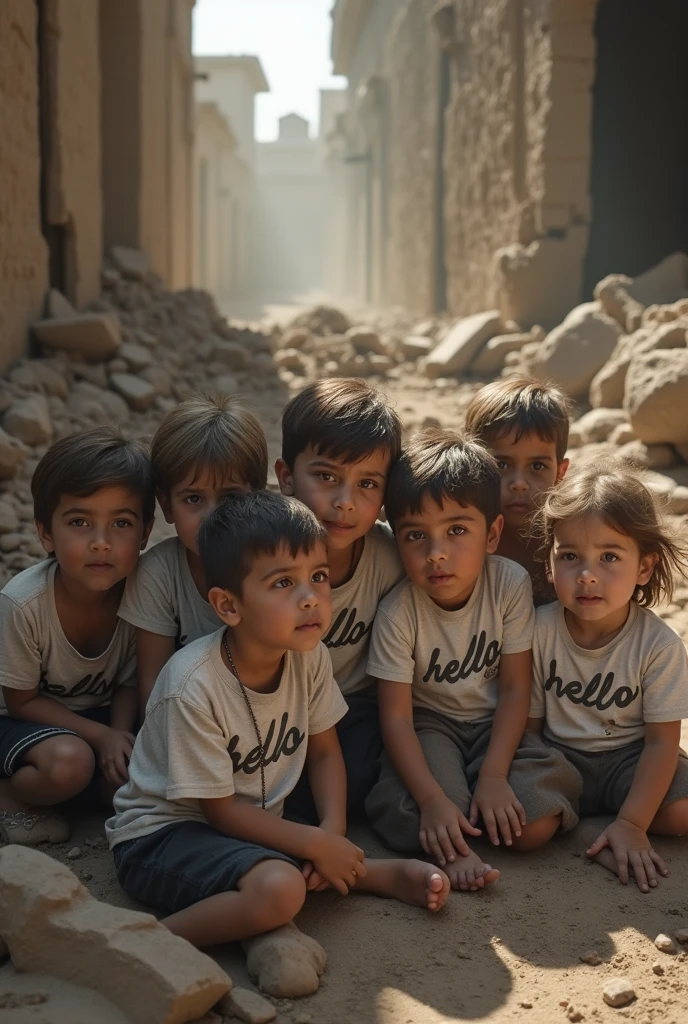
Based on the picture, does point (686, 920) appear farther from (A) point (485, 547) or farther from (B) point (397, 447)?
(B) point (397, 447)

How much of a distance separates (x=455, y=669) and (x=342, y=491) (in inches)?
21.9

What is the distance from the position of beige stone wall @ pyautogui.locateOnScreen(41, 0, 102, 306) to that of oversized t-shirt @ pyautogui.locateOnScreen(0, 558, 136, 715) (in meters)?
4.92

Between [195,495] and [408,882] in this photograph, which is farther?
[195,495]

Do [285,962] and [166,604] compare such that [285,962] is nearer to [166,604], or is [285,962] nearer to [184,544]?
[166,604]

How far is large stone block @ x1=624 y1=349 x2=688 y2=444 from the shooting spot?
532cm

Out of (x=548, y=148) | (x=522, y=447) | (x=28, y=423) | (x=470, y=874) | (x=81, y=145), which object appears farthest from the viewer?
(x=548, y=148)

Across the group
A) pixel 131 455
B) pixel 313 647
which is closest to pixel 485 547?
pixel 313 647

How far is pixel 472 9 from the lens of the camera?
10.4 m

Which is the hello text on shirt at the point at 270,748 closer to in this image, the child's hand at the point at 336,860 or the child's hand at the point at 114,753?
the child's hand at the point at 336,860

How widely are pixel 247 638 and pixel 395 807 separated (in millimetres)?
620

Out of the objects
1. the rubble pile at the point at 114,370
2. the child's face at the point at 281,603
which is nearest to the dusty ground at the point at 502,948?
the child's face at the point at 281,603

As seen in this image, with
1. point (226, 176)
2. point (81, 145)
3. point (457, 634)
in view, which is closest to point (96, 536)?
point (457, 634)

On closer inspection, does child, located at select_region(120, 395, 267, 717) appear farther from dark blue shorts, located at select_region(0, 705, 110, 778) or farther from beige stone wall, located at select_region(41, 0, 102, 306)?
beige stone wall, located at select_region(41, 0, 102, 306)

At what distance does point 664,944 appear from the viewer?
7.12ft
